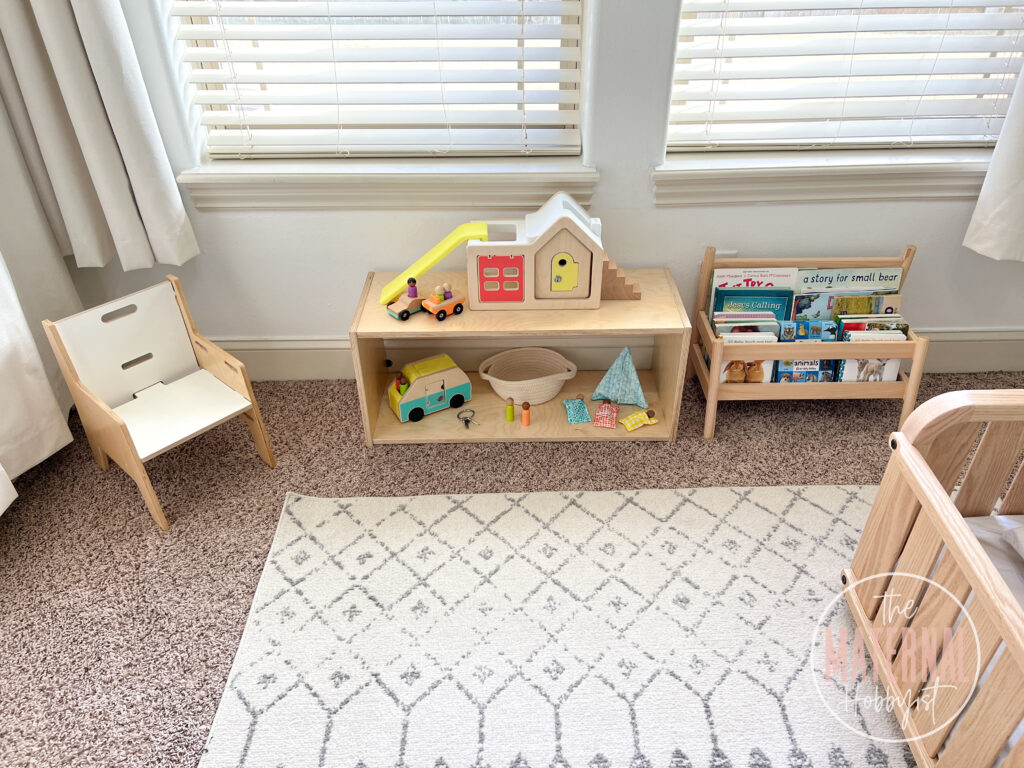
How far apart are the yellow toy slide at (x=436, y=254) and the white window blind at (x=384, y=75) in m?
0.27

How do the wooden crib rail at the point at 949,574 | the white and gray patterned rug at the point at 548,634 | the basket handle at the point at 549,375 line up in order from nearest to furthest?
the wooden crib rail at the point at 949,574 < the white and gray patterned rug at the point at 548,634 < the basket handle at the point at 549,375

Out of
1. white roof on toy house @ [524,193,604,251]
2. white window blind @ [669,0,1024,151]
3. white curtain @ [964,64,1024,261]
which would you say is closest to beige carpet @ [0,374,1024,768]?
white curtain @ [964,64,1024,261]

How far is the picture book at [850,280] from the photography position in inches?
81.1

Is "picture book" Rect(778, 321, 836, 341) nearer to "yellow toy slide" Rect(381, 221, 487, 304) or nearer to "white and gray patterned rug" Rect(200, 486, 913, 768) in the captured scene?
"white and gray patterned rug" Rect(200, 486, 913, 768)

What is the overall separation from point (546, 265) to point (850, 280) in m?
0.89

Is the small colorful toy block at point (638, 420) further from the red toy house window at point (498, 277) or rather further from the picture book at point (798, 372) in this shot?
the red toy house window at point (498, 277)

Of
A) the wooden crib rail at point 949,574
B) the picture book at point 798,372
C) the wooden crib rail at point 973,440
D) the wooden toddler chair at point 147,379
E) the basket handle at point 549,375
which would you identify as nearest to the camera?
the wooden crib rail at point 949,574

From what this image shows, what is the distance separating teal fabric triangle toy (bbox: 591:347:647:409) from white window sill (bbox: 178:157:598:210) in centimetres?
46

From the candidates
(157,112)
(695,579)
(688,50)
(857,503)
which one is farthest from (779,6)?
(157,112)

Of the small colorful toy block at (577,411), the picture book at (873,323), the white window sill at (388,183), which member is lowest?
the small colorful toy block at (577,411)

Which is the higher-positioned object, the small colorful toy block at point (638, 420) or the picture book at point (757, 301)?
the picture book at point (757, 301)

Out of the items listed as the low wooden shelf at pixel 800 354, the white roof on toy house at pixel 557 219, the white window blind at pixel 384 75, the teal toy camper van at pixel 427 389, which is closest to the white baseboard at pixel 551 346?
the teal toy camper van at pixel 427 389

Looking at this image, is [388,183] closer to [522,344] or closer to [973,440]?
[522,344]

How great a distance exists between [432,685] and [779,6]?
177cm
